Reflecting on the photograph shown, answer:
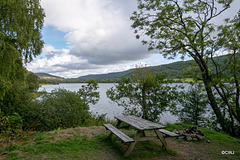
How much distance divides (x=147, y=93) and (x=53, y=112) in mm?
5281

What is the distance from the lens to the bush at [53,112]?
7.19m

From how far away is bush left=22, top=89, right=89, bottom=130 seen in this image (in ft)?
23.6

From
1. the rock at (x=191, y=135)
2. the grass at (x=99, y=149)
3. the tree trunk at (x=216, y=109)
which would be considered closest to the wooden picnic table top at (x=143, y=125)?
the grass at (x=99, y=149)

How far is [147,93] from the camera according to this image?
935cm

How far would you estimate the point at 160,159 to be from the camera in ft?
13.4

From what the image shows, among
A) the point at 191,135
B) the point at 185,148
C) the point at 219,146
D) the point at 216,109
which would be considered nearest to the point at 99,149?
the point at 185,148

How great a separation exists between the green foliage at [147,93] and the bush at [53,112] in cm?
278

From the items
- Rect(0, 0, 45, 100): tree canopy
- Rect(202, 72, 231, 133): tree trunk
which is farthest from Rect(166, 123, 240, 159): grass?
Rect(0, 0, 45, 100): tree canopy

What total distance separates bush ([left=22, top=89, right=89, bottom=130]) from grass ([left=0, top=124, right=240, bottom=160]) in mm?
1543

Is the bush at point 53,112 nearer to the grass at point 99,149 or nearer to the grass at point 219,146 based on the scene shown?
the grass at point 99,149

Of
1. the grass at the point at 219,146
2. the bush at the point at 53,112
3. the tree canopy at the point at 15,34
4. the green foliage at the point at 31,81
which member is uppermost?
the tree canopy at the point at 15,34

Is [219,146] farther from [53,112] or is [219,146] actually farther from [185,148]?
[53,112]

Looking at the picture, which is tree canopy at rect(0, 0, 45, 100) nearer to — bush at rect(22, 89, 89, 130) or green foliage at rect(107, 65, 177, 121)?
bush at rect(22, 89, 89, 130)

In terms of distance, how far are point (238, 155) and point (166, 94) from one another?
4712 millimetres
